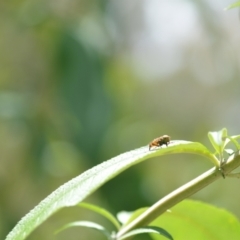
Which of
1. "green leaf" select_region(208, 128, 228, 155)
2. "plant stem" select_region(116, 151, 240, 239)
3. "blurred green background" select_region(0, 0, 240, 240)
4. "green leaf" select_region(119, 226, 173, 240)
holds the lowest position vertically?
"green leaf" select_region(119, 226, 173, 240)

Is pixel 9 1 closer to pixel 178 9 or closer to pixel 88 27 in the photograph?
pixel 88 27

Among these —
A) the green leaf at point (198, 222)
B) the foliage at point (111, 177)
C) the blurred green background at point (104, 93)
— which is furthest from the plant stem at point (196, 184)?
the blurred green background at point (104, 93)

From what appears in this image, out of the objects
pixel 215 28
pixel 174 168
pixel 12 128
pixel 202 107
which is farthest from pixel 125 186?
pixel 202 107

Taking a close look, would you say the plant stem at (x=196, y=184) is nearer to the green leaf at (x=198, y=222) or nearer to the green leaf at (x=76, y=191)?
the green leaf at (x=76, y=191)

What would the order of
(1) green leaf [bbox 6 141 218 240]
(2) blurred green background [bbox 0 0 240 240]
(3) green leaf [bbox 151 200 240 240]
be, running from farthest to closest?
1. (2) blurred green background [bbox 0 0 240 240]
2. (3) green leaf [bbox 151 200 240 240]
3. (1) green leaf [bbox 6 141 218 240]

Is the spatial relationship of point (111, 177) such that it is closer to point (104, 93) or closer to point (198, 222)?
point (198, 222)

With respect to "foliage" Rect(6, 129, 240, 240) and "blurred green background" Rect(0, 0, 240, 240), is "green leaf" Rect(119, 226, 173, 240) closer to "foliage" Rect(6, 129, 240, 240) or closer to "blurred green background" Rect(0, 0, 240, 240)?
"foliage" Rect(6, 129, 240, 240)

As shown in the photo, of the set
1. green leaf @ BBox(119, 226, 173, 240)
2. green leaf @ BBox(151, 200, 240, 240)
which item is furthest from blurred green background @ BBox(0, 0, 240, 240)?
green leaf @ BBox(119, 226, 173, 240)

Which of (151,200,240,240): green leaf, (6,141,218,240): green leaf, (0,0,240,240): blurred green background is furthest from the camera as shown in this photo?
(0,0,240,240): blurred green background
